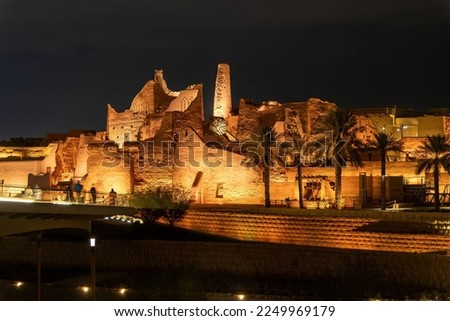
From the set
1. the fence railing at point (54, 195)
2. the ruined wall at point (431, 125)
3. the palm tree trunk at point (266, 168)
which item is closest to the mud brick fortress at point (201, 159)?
the palm tree trunk at point (266, 168)

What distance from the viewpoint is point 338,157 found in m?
30.3

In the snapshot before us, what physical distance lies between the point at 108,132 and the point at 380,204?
1897 centimetres

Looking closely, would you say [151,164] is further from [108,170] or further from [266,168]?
[266,168]

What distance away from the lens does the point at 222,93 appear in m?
45.5

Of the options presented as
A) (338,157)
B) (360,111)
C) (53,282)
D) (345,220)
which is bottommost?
(53,282)

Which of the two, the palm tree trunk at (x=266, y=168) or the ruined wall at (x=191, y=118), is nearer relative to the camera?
the palm tree trunk at (x=266, y=168)

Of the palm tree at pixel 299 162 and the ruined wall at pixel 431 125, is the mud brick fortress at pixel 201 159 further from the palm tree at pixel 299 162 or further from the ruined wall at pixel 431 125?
the ruined wall at pixel 431 125

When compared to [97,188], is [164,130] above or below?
above

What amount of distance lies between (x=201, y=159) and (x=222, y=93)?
11.7 m

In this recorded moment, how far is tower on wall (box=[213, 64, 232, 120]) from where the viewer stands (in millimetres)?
45156

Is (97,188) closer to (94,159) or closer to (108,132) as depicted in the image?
(94,159)

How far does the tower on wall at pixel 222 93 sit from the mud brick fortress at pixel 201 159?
0.06 m

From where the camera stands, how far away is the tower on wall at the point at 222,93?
45.2m
